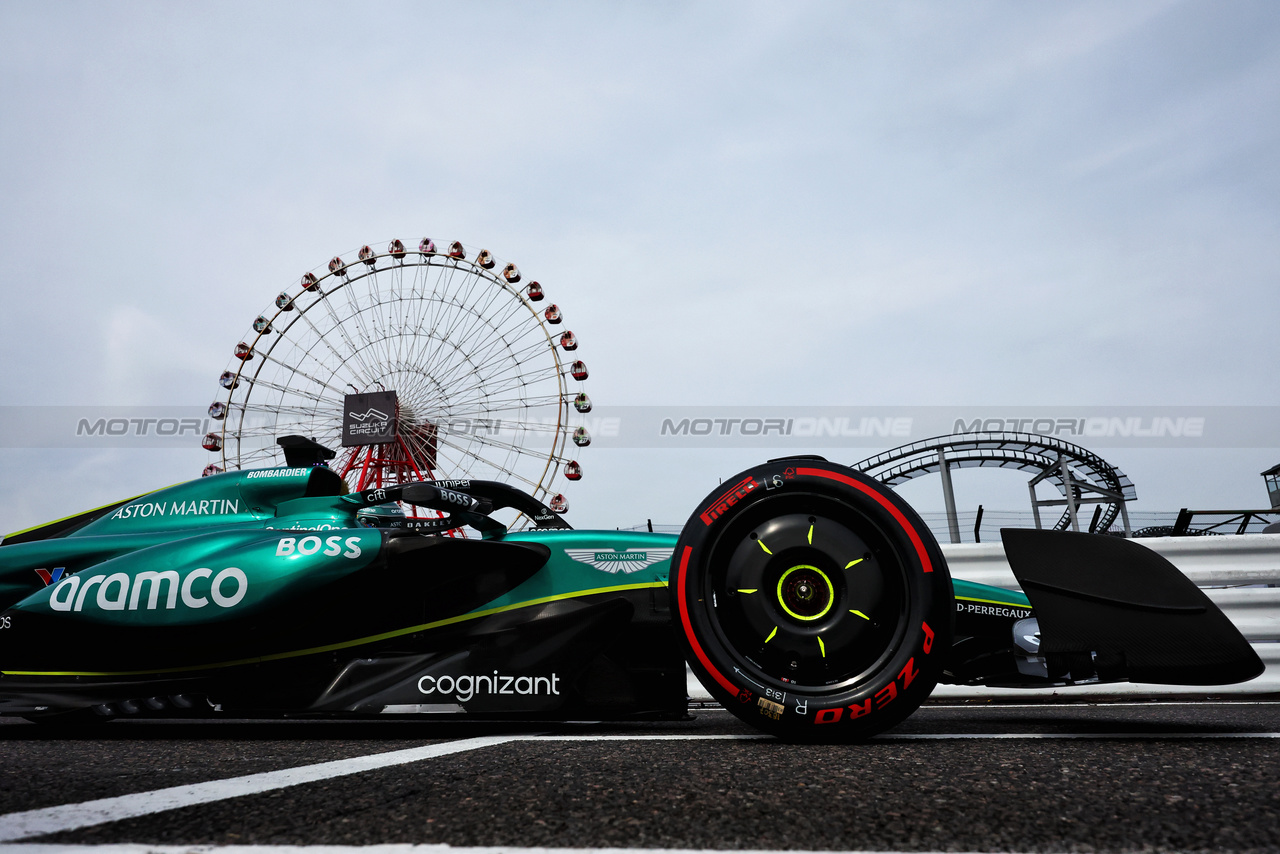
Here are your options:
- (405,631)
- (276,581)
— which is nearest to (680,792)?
(405,631)

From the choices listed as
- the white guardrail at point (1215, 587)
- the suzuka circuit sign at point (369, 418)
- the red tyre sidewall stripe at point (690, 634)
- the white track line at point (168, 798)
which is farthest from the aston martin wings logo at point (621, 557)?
the suzuka circuit sign at point (369, 418)

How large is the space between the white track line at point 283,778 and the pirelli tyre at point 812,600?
0.21 meters

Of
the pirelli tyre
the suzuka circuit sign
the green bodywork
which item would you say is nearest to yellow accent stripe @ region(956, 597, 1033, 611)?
the green bodywork

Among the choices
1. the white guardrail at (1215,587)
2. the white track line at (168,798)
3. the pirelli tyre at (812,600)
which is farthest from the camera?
the white guardrail at (1215,587)

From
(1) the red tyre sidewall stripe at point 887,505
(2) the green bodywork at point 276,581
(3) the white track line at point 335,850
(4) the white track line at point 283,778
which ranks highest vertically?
(1) the red tyre sidewall stripe at point 887,505

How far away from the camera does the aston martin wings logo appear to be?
2.68 m

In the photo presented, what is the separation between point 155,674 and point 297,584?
57cm

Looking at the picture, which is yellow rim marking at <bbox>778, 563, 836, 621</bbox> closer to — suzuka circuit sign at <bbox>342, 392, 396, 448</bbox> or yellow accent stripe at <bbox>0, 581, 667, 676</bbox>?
yellow accent stripe at <bbox>0, 581, 667, 676</bbox>

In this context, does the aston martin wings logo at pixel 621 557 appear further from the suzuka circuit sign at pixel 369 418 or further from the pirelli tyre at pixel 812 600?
the suzuka circuit sign at pixel 369 418

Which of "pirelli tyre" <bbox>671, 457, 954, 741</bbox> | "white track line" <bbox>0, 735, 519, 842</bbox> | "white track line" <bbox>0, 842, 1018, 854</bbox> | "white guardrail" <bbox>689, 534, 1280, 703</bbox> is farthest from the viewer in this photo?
"white guardrail" <bbox>689, 534, 1280, 703</bbox>

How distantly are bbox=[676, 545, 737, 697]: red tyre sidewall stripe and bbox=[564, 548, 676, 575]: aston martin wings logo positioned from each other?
504 millimetres

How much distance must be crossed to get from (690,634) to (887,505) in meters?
0.60

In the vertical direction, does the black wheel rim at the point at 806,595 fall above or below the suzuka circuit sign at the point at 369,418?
below

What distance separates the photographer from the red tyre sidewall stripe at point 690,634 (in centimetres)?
207
